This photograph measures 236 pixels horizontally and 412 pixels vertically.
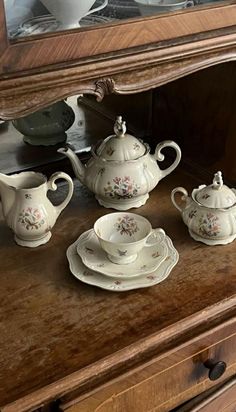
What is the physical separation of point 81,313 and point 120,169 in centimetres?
26

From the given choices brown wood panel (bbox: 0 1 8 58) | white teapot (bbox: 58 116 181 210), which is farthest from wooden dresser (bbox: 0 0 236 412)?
white teapot (bbox: 58 116 181 210)

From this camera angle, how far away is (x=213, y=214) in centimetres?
85

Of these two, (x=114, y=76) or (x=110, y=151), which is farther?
(x=110, y=151)

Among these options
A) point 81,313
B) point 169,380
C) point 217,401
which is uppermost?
point 81,313

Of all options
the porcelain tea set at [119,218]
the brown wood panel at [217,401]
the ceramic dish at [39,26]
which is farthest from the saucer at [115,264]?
the ceramic dish at [39,26]

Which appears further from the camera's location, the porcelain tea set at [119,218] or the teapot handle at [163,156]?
the teapot handle at [163,156]

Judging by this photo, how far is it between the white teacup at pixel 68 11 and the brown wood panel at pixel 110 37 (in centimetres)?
2

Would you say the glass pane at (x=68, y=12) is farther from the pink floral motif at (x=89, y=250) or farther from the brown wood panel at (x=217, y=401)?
the brown wood panel at (x=217, y=401)

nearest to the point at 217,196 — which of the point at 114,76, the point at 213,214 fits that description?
the point at 213,214

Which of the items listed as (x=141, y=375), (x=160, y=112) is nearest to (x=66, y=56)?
(x=141, y=375)

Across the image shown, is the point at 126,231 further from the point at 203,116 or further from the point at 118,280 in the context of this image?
the point at 203,116

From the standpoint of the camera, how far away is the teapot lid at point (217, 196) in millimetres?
846

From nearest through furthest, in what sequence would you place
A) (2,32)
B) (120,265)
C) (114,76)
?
1. (2,32)
2. (114,76)
3. (120,265)

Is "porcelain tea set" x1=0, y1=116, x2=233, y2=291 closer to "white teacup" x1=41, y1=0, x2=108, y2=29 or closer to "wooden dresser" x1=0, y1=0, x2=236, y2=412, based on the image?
"wooden dresser" x1=0, y1=0, x2=236, y2=412
